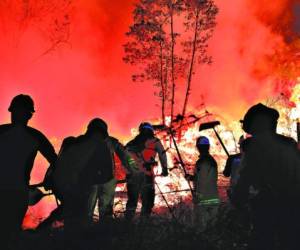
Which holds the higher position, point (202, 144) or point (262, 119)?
point (202, 144)

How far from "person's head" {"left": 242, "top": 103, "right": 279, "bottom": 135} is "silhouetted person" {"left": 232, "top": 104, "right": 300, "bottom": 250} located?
30 millimetres

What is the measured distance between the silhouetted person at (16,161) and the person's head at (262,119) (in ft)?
6.29

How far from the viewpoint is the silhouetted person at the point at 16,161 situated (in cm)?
507

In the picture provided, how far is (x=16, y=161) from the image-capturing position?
5.22 meters

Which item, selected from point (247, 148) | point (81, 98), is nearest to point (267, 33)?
point (81, 98)

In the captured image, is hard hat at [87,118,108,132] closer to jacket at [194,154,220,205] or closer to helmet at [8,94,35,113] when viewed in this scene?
jacket at [194,154,220,205]

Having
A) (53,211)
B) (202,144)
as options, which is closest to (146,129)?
(202,144)

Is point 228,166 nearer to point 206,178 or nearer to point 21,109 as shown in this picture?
point 206,178

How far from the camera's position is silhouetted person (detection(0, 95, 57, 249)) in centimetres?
507

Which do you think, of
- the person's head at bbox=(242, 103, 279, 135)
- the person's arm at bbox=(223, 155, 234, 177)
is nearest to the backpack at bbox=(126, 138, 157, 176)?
the person's arm at bbox=(223, 155, 234, 177)

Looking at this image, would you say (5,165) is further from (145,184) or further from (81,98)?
(81,98)

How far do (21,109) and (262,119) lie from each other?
2.29m

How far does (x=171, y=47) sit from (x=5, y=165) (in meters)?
21.9

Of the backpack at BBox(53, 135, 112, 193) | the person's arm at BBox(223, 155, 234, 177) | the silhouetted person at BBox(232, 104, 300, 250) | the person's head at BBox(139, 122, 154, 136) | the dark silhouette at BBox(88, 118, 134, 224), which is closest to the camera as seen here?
the silhouetted person at BBox(232, 104, 300, 250)
